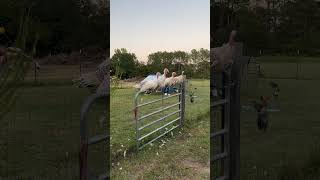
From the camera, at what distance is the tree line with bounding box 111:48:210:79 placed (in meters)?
2.59

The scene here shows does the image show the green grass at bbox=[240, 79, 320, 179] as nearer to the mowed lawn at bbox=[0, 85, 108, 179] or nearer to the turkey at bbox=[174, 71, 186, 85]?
the turkey at bbox=[174, 71, 186, 85]

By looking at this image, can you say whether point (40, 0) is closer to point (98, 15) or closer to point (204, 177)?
point (98, 15)

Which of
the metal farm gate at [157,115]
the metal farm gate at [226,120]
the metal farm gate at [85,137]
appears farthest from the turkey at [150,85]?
the metal farm gate at [85,137]

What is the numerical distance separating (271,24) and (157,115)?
97 centimetres

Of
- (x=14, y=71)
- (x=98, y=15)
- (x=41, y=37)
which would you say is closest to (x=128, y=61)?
(x=98, y=15)

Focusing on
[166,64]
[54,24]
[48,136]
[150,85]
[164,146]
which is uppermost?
[54,24]

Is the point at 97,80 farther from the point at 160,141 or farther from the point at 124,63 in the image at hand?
the point at 160,141

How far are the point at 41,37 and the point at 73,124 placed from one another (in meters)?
0.47

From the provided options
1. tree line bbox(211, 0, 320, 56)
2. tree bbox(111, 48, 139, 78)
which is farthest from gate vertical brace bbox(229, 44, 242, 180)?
tree bbox(111, 48, 139, 78)

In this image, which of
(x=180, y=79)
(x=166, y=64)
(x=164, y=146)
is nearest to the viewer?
(x=166, y=64)

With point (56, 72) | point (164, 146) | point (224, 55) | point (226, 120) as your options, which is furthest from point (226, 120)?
point (56, 72)

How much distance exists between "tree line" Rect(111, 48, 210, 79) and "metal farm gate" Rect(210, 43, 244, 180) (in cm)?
23

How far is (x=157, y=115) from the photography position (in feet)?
9.75

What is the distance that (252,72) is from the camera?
2494 mm
